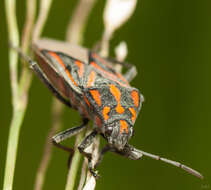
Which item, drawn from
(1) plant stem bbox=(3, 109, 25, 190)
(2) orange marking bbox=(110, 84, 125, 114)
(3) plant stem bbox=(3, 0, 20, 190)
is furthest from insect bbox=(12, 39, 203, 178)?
(1) plant stem bbox=(3, 109, 25, 190)

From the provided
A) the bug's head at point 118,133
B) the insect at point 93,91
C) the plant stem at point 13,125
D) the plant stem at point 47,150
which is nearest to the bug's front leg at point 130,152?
the insect at point 93,91

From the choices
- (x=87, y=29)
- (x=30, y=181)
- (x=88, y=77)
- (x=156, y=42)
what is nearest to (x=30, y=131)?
(x=30, y=181)

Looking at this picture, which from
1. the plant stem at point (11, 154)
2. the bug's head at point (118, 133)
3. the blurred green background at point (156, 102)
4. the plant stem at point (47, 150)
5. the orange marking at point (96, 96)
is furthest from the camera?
the blurred green background at point (156, 102)

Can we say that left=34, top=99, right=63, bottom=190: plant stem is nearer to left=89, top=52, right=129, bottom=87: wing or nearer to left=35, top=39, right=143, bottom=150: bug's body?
left=35, top=39, right=143, bottom=150: bug's body

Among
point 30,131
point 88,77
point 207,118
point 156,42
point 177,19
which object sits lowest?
point 30,131

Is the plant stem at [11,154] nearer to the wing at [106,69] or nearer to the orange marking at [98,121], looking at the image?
the orange marking at [98,121]

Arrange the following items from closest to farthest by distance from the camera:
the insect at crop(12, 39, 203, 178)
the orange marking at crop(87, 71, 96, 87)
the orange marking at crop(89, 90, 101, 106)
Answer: the insect at crop(12, 39, 203, 178) < the orange marking at crop(89, 90, 101, 106) < the orange marking at crop(87, 71, 96, 87)

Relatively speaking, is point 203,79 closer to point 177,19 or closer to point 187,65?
point 187,65
